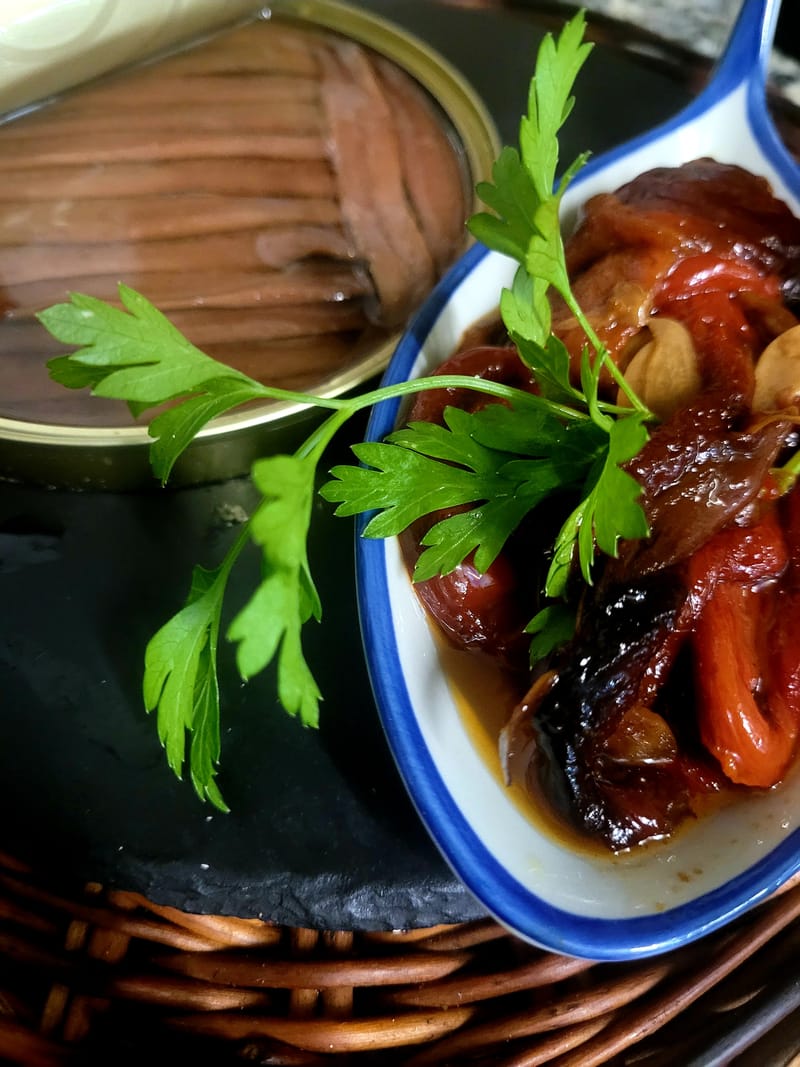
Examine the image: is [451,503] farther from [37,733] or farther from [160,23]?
[160,23]

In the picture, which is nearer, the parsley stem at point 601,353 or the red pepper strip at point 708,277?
the parsley stem at point 601,353

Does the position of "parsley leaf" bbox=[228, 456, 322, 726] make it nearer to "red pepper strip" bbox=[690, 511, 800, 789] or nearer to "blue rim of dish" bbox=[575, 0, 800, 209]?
A: "red pepper strip" bbox=[690, 511, 800, 789]

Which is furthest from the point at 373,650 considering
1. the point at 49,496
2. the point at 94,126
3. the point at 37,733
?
the point at 94,126

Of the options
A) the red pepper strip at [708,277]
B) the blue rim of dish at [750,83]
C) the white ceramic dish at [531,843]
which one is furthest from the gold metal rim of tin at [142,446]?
the blue rim of dish at [750,83]

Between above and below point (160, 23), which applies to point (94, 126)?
below

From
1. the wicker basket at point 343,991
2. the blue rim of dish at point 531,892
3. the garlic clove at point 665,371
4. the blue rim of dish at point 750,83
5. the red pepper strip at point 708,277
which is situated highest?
the blue rim of dish at point 750,83

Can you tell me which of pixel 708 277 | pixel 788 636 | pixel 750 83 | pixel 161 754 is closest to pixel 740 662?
pixel 788 636

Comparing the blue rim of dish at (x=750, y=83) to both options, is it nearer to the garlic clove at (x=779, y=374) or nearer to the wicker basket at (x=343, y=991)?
the garlic clove at (x=779, y=374)
